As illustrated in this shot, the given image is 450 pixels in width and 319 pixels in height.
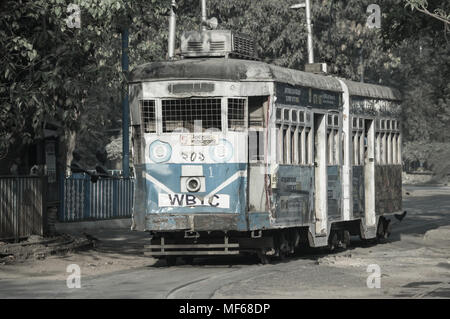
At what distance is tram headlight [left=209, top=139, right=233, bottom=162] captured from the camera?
1930 centimetres

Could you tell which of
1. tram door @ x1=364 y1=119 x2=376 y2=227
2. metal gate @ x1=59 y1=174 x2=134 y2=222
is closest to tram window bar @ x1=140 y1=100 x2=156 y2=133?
tram door @ x1=364 y1=119 x2=376 y2=227

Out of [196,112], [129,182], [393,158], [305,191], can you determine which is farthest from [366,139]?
Answer: [129,182]

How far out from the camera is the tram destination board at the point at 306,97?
20125mm

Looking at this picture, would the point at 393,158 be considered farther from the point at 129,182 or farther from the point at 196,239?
the point at 129,182

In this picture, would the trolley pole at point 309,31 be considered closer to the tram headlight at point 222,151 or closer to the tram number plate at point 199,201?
the tram headlight at point 222,151

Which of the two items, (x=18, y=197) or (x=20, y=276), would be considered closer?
(x=20, y=276)

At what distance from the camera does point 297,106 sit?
20.9 meters

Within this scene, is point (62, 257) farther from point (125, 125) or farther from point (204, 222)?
point (125, 125)

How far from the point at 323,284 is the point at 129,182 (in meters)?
19.0

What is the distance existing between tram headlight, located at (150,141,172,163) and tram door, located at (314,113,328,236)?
381cm

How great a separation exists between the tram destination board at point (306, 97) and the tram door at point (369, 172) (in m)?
2.14

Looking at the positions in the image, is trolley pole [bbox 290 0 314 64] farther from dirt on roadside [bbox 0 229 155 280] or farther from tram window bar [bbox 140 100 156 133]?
tram window bar [bbox 140 100 156 133]

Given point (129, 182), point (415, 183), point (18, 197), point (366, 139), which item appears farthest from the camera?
point (415, 183)
